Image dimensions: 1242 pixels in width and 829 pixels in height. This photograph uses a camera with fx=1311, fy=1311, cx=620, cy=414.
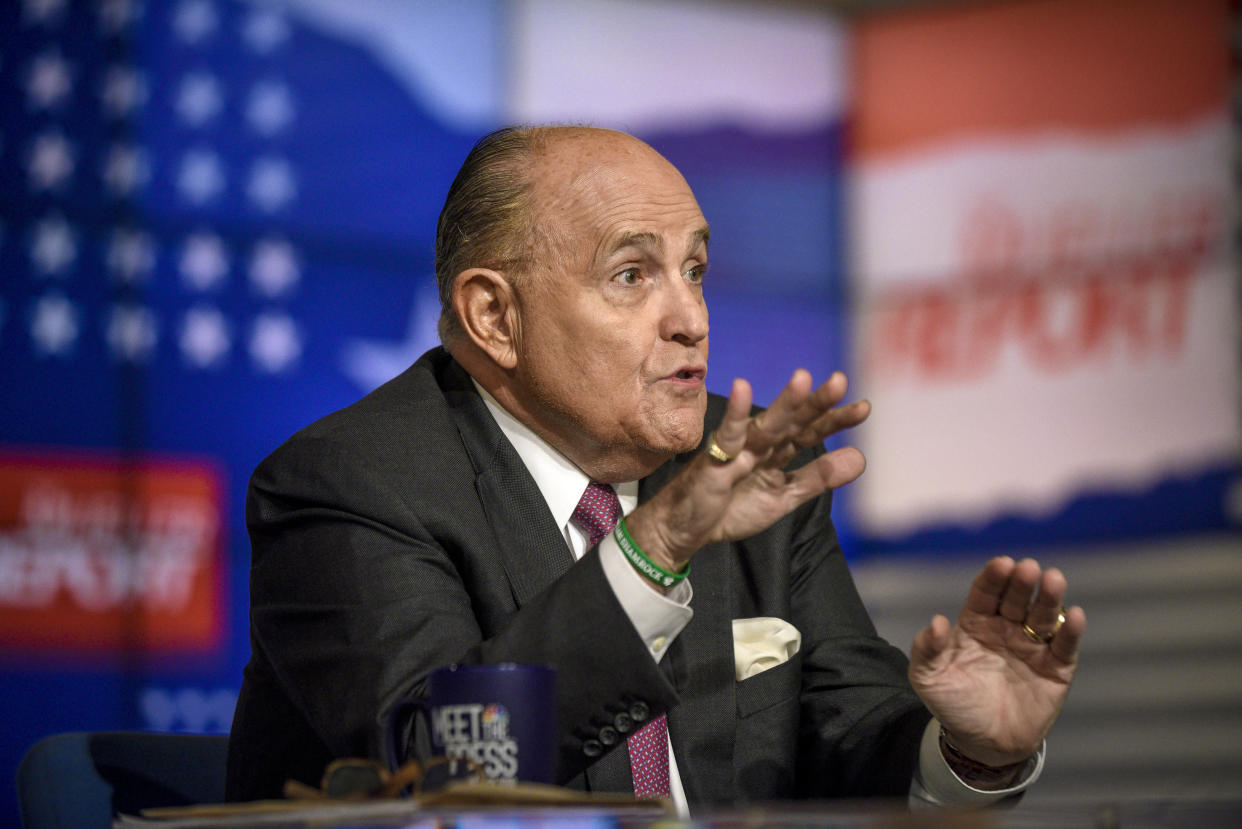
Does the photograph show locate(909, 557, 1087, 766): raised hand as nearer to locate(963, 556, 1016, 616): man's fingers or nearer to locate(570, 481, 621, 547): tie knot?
locate(963, 556, 1016, 616): man's fingers

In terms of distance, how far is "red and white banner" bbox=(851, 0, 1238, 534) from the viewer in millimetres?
4973

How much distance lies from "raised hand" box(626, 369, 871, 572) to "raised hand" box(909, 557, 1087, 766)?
24cm

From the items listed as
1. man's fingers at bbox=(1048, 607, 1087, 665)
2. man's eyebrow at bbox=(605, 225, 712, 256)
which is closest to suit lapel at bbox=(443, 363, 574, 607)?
man's eyebrow at bbox=(605, 225, 712, 256)

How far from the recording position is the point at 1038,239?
5.16m

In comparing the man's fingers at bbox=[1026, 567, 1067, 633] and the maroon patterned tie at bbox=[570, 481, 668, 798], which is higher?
the man's fingers at bbox=[1026, 567, 1067, 633]

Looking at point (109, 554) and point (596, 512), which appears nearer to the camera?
point (596, 512)

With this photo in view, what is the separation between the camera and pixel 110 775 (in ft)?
6.08

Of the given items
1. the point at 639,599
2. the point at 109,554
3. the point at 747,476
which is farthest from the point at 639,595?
the point at 109,554

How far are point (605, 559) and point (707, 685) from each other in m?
0.50

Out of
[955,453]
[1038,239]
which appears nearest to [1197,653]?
[955,453]

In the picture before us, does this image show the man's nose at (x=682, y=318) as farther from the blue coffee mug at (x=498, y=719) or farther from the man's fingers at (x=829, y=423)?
the blue coffee mug at (x=498, y=719)

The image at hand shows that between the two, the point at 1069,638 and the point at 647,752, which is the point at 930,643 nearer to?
the point at 1069,638

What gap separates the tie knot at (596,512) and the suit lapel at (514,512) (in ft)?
0.32

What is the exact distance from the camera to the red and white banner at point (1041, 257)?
497 centimetres
